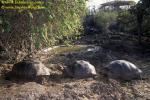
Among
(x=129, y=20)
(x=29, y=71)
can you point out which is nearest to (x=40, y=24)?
(x=29, y=71)

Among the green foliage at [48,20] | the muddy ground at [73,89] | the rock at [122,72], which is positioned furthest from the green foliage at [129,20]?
the green foliage at [48,20]

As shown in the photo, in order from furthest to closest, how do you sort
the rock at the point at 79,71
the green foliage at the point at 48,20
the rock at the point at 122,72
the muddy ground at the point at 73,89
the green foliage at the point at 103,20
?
1. the green foliage at the point at 103,20
2. the rock at the point at 122,72
3. the rock at the point at 79,71
4. the green foliage at the point at 48,20
5. the muddy ground at the point at 73,89

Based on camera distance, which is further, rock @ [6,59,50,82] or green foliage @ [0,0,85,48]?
rock @ [6,59,50,82]

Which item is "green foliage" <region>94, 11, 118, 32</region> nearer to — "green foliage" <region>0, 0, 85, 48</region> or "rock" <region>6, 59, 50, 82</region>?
"green foliage" <region>0, 0, 85, 48</region>

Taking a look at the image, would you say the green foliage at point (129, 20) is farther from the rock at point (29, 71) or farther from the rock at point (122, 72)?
the rock at point (29, 71)

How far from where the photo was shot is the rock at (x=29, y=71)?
24.1 feet

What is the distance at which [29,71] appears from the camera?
735 centimetres

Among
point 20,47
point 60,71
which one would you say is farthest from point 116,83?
point 20,47

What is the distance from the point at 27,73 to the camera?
7.34 metres

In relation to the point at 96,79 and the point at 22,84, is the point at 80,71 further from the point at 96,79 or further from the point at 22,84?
the point at 22,84

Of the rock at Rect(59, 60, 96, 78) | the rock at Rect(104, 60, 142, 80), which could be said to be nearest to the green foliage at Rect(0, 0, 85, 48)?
the rock at Rect(59, 60, 96, 78)

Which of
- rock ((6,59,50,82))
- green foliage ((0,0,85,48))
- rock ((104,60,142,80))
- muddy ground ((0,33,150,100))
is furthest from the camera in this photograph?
rock ((104,60,142,80))

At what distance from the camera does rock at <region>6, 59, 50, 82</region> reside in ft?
24.1

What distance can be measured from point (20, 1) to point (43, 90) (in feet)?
6.72
